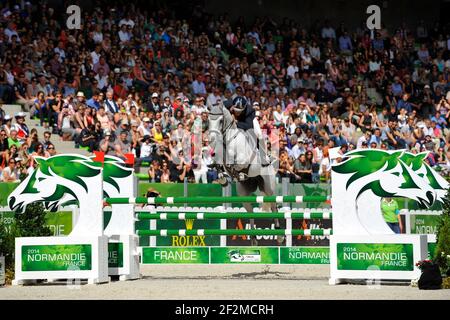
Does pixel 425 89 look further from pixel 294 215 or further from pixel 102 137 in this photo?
pixel 294 215

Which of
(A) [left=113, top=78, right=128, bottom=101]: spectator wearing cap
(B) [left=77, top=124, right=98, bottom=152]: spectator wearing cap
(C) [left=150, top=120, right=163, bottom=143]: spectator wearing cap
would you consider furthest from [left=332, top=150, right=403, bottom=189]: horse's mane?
(A) [left=113, top=78, right=128, bottom=101]: spectator wearing cap

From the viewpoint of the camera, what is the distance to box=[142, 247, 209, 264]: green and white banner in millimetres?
15836

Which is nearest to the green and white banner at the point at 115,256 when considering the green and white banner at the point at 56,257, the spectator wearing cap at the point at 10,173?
the green and white banner at the point at 56,257

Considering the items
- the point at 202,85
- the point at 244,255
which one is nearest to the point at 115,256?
the point at 244,255

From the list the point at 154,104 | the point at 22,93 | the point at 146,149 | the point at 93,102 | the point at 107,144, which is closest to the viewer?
the point at 107,144

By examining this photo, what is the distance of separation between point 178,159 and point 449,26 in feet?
53.7

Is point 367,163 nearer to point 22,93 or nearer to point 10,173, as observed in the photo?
point 10,173

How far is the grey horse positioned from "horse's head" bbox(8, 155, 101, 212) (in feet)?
9.05

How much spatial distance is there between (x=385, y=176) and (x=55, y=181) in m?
4.68

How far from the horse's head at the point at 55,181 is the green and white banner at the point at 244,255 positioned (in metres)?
3.79

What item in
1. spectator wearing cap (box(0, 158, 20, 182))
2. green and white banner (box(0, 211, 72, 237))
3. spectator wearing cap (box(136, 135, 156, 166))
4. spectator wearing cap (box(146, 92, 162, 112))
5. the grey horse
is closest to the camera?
the grey horse

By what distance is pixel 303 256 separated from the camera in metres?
15.8

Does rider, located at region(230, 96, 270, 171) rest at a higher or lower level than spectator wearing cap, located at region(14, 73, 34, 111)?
lower

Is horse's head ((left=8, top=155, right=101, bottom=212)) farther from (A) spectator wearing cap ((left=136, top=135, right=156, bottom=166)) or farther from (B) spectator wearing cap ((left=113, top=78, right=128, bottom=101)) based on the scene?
(B) spectator wearing cap ((left=113, top=78, right=128, bottom=101))
